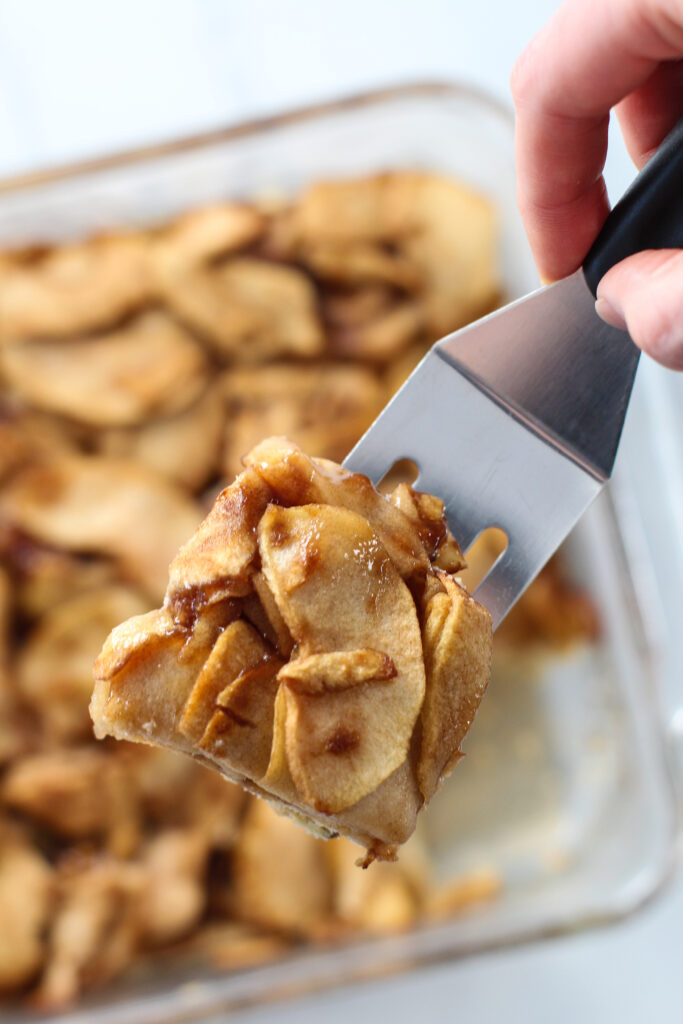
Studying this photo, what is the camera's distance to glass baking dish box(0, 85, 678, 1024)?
129 centimetres

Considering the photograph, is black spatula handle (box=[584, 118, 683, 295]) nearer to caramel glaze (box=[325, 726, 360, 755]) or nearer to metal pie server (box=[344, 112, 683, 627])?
metal pie server (box=[344, 112, 683, 627])

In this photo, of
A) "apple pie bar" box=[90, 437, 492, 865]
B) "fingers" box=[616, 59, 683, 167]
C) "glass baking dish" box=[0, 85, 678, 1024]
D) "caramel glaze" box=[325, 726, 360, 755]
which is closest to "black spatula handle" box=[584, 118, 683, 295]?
"fingers" box=[616, 59, 683, 167]

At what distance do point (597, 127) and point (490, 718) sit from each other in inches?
37.5

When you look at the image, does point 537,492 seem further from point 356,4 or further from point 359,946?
point 356,4

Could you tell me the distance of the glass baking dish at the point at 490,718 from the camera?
50.7 inches

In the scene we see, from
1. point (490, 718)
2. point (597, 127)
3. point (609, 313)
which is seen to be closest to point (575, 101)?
point (597, 127)

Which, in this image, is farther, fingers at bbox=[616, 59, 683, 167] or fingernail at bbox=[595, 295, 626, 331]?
fingers at bbox=[616, 59, 683, 167]

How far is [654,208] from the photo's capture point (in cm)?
62

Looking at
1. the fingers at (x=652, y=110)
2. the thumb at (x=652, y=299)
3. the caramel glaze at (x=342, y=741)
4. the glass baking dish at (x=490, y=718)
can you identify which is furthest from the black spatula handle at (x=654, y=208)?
the glass baking dish at (x=490, y=718)

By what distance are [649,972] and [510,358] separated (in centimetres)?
103

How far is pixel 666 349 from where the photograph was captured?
0.56m

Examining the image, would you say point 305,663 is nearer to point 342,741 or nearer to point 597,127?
point 342,741

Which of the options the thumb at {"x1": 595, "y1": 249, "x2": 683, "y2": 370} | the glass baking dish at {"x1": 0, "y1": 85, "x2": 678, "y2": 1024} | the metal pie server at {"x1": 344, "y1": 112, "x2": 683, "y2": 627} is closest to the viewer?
the thumb at {"x1": 595, "y1": 249, "x2": 683, "y2": 370}

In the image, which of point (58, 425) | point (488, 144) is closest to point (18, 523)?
point (58, 425)
